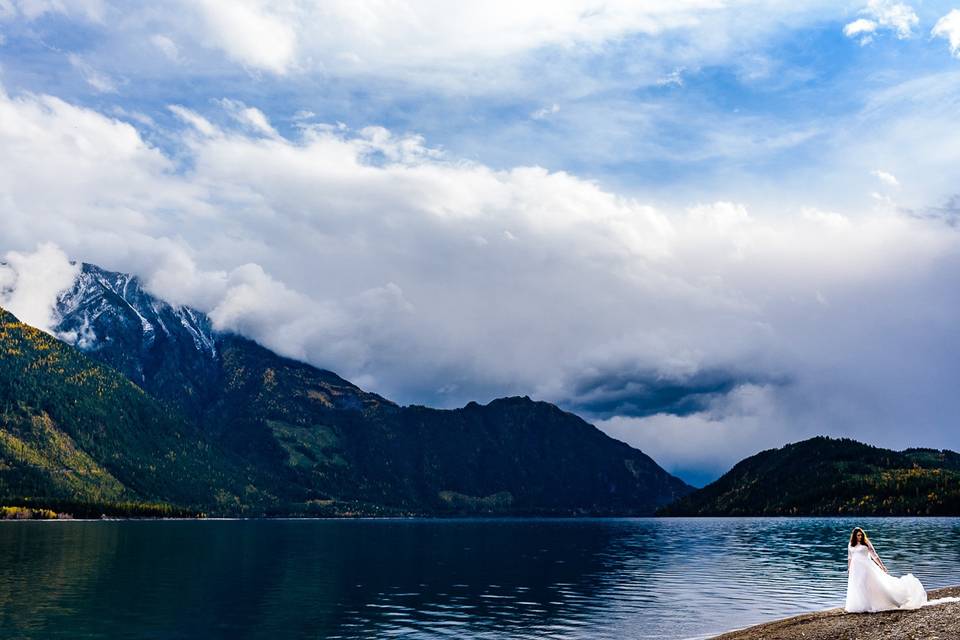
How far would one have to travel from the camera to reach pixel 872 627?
4962 cm

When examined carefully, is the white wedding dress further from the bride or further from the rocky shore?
the rocky shore

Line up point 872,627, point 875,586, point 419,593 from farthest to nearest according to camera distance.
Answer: point 419,593, point 875,586, point 872,627

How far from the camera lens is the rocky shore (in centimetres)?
4531

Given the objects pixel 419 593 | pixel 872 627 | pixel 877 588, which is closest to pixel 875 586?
pixel 877 588

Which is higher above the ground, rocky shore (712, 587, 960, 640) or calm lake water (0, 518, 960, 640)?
rocky shore (712, 587, 960, 640)

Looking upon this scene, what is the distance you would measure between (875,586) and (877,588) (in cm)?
24

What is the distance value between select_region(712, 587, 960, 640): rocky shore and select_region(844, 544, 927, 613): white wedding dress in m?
0.77

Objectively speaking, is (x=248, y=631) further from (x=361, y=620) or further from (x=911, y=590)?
(x=911, y=590)

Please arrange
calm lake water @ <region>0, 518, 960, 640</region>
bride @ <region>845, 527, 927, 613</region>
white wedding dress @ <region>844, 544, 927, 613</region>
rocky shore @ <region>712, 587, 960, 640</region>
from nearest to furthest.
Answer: rocky shore @ <region>712, 587, 960, 640</region>, bride @ <region>845, 527, 927, 613</region>, white wedding dress @ <region>844, 544, 927, 613</region>, calm lake water @ <region>0, 518, 960, 640</region>

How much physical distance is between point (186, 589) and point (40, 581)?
2226 centimetres

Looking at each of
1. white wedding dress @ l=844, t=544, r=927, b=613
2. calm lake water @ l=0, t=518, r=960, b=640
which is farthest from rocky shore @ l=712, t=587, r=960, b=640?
calm lake water @ l=0, t=518, r=960, b=640

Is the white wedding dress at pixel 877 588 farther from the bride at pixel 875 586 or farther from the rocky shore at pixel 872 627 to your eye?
the rocky shore at pixel 872 627

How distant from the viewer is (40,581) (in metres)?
108

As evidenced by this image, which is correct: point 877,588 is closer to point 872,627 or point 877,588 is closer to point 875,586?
point 875,586
